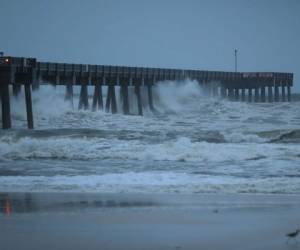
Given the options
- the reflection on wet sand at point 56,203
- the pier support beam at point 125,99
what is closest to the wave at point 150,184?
the reflection on wet sand at point 56,203

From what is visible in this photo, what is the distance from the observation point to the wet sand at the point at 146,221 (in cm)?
649

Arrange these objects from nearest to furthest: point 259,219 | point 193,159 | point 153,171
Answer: point 259,219 → point 153,171 → point 193,159

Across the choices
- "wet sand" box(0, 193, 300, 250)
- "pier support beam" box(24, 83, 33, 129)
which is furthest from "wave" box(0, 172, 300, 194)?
"pier support beam" box(24, 83, 33, 129)

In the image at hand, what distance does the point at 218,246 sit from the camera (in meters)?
6.36

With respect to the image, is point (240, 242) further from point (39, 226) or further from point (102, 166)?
point (102, 166)

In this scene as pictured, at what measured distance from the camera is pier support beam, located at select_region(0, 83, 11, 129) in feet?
83.9

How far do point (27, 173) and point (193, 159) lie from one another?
4013mm

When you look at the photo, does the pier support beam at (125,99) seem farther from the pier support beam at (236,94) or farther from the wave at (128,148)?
the pier support beam at (236,94)

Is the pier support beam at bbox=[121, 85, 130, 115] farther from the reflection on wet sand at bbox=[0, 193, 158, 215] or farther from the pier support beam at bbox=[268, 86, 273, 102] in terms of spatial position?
the pier support beam at bbox=[268, 86, 273, 102]

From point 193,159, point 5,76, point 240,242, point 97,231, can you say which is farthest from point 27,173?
point 5,76

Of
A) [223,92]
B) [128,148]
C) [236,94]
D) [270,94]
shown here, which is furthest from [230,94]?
[128,148]

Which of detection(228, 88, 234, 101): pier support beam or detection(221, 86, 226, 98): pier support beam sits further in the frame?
detection(228, 88, 234, 101): pier support beam

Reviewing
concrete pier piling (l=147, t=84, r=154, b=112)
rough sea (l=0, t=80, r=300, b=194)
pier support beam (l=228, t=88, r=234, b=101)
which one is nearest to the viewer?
rough sea (l=0, t=80, r=300, b=194)

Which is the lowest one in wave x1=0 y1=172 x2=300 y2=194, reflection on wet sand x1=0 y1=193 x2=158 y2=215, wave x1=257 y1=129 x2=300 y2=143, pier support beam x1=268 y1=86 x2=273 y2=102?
pier support beam x1=268 y1=86 x2=273 y2=102
